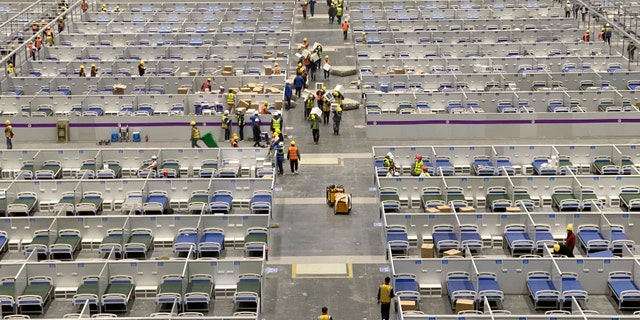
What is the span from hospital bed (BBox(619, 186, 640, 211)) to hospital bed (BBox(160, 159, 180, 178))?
54.0ft

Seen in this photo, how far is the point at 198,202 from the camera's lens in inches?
1500

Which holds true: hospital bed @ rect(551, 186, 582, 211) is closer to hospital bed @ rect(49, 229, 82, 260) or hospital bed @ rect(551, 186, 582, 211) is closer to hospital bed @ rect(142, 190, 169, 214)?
hospital bed @ rect(142, 190, 169, 214)

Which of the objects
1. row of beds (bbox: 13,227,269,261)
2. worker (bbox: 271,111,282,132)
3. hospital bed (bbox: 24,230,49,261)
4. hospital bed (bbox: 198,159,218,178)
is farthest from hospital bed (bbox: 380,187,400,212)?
hospital bed (bbox: 24,230,49,261)

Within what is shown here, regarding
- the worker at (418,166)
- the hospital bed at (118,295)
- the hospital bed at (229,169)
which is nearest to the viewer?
the hospital bed at (118,295)

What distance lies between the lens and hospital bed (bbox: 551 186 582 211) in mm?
38531

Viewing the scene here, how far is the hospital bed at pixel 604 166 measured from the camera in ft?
138

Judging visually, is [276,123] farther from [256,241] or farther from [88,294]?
[88,294]

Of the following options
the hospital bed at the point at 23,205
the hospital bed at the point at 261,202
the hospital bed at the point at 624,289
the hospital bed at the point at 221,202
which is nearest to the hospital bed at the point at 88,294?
the hospital bed at the point at 221,202

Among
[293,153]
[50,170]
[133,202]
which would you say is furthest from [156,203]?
[293,153]

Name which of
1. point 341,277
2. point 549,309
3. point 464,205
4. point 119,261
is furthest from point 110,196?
point 549,309

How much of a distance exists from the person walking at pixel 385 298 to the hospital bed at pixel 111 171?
14675mm

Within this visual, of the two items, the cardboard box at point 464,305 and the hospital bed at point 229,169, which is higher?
the hospital bed at point 229,169

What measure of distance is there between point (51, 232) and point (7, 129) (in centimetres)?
1297

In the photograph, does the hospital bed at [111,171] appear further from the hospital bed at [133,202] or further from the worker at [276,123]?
the worker at [276,123]
